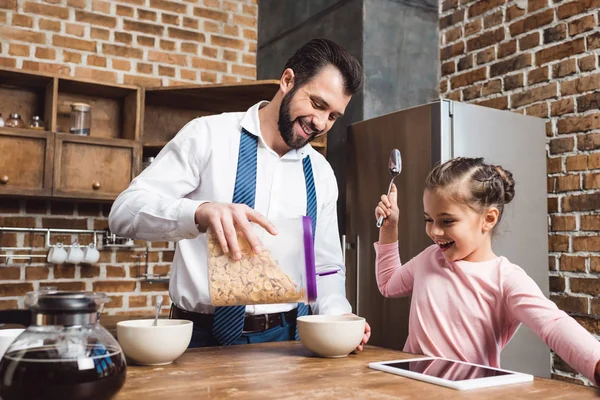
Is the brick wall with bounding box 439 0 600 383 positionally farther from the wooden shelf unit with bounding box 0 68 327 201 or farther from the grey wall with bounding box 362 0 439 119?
the wooden shelf unit with bounding box 0 68 327 201

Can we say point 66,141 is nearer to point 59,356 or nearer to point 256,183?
point 256,183

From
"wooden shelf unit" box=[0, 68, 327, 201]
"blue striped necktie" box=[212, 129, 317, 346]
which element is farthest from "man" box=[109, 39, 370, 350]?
"wooden shelf unit" box=[0, 68, 327, 201]

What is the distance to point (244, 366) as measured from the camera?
1.07m

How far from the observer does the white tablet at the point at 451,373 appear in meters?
0.94

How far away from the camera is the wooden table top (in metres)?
0.87

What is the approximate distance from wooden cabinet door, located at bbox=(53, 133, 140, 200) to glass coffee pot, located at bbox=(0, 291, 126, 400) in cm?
→ 223

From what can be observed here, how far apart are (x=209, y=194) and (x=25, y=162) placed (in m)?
1.52

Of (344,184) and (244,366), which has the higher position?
(344,184)

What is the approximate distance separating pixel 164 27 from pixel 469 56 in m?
1.69

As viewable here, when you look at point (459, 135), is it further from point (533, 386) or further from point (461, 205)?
point (533, 386)

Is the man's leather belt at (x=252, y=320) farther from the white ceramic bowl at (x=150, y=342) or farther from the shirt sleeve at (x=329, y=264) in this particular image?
the white ceramic bowl at (x=150, y=342)

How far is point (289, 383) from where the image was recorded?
0.94m

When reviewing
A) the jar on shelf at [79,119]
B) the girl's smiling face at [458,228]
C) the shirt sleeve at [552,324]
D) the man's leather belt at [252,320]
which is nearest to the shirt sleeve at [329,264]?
the man's leather belt at [252,320]

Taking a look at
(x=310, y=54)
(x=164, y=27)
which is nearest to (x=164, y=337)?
(x=310, y=54)
